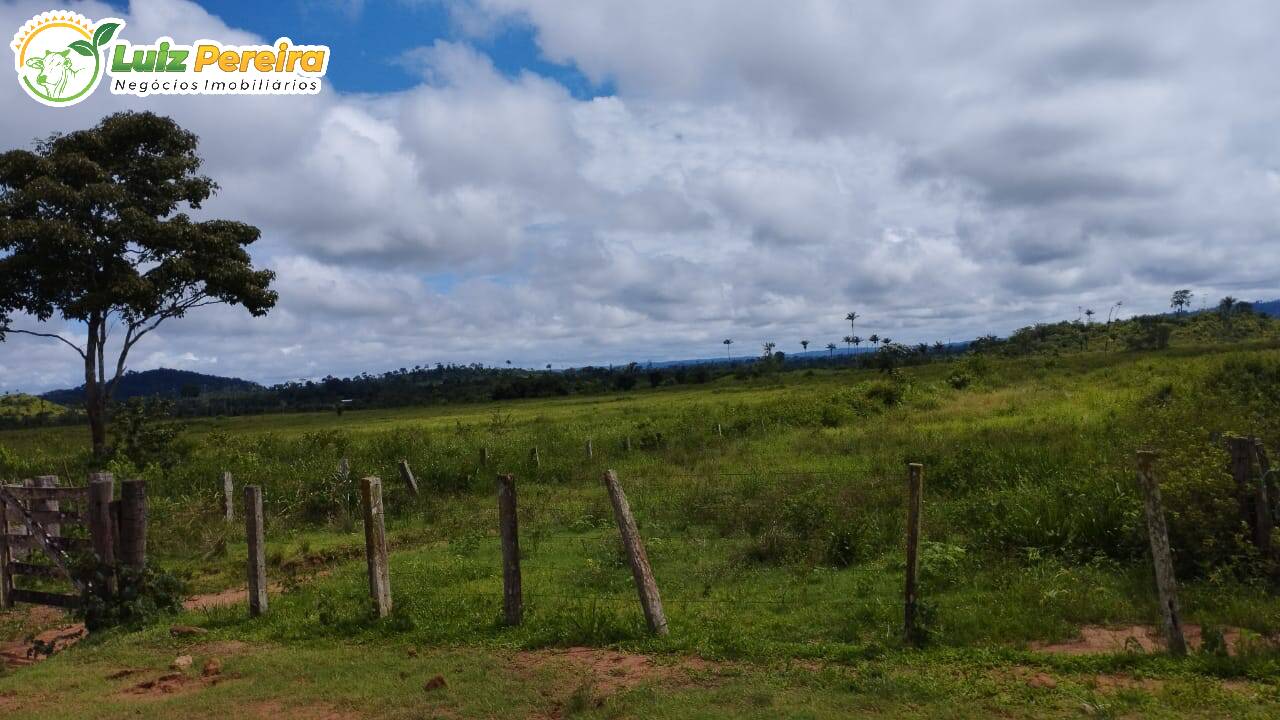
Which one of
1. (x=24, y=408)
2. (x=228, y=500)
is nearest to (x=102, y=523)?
(x=228, y=500)

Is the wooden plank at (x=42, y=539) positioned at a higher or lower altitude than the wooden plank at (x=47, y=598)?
higher

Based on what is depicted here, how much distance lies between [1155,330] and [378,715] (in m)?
80.5

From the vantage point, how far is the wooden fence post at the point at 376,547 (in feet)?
27.3

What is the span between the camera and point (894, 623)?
7348 mm

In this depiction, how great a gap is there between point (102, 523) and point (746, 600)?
285 inches

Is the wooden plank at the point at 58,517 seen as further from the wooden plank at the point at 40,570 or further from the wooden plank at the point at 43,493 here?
the wooden plank at the point at 40,570

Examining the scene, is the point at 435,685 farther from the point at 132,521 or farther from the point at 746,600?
the point at 132,521

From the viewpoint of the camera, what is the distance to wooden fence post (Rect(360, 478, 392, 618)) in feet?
27.3

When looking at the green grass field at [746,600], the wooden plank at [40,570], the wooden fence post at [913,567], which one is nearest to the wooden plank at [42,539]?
the wooden plank at [40,570]

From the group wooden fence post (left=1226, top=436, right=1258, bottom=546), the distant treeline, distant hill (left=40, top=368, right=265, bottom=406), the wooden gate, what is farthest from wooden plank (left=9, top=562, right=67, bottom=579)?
distant hill (left=40, top=368, right=265, bottom=406)

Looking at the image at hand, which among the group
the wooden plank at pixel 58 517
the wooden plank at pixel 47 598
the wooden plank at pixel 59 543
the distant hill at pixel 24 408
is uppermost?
the distant hill at pixel 24 408

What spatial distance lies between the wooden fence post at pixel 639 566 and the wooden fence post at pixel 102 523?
5.90 meters

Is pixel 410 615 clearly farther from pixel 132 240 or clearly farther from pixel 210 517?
pixel 132 240

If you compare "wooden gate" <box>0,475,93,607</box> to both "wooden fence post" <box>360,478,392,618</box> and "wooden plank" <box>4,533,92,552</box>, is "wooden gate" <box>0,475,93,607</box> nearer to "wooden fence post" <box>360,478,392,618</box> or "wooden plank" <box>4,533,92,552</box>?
"wooden plank" <box>4,533,92,552</box>
